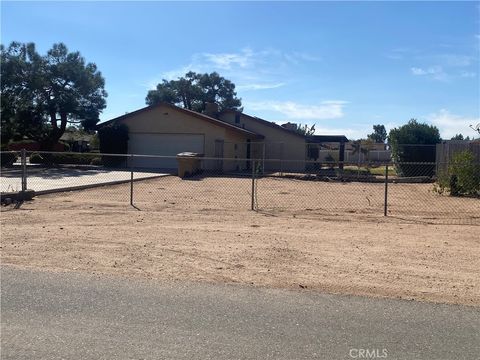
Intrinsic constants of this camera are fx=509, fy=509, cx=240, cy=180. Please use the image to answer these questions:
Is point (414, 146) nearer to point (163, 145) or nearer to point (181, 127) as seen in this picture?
point (181, 127)

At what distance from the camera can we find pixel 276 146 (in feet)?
129

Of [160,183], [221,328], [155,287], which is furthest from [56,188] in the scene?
[221,328]

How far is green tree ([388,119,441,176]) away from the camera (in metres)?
32.0

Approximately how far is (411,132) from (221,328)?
31.5m

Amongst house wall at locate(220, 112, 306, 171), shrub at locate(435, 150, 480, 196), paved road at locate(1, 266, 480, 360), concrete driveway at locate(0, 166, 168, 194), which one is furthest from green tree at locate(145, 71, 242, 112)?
paved road at locate(1, 266, 480, 360)

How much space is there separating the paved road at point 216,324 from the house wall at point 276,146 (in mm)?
31997

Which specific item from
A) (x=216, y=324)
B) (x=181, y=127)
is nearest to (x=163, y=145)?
(x=181, y=127)

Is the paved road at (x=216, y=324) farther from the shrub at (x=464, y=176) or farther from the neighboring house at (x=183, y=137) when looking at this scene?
the neighboring house at (x=183, y=137)

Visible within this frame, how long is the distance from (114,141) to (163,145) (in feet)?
10.9

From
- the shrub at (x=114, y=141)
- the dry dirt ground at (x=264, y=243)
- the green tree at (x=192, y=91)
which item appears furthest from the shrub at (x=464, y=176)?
the green tree at (x=192, y=91)

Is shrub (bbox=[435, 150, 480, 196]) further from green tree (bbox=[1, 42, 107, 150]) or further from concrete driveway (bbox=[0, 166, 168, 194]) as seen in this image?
green tree (bbox=[1, 42, 107, 150])

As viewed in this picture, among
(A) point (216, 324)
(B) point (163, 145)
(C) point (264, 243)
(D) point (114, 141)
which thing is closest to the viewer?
(A) point (216, 324)

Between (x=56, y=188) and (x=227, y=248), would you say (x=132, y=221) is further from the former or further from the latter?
(x=56, y=188)

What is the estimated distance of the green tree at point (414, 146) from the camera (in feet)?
105
